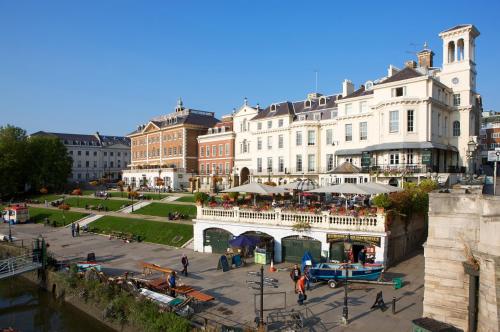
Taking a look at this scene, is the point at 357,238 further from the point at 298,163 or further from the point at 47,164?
the point at 47,164

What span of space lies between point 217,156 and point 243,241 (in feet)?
141

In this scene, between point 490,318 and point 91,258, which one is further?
point 91,258

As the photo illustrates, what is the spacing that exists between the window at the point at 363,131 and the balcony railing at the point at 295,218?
77.8 feet

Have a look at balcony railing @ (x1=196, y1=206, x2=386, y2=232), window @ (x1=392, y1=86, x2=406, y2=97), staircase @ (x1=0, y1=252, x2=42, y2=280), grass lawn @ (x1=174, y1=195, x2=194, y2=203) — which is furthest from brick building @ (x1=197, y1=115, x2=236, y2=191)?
staircase @ (x1=0, y1=252, x2=42, y2=280)

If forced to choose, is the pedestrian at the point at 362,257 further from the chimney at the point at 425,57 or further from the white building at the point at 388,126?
the chimney at the point at 425,57

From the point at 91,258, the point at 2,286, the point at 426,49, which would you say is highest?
the point at 426,49

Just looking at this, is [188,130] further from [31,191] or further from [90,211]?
[31,191]

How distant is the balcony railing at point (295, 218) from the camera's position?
21.3 m

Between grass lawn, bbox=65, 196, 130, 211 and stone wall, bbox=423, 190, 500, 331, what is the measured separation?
4156 centimetres

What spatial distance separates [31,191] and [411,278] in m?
74.4

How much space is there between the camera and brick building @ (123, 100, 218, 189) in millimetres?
67938

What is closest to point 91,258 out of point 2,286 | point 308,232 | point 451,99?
point 2,286

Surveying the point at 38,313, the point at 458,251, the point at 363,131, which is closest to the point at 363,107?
the point at 363,131

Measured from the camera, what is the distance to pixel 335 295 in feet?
58.3
